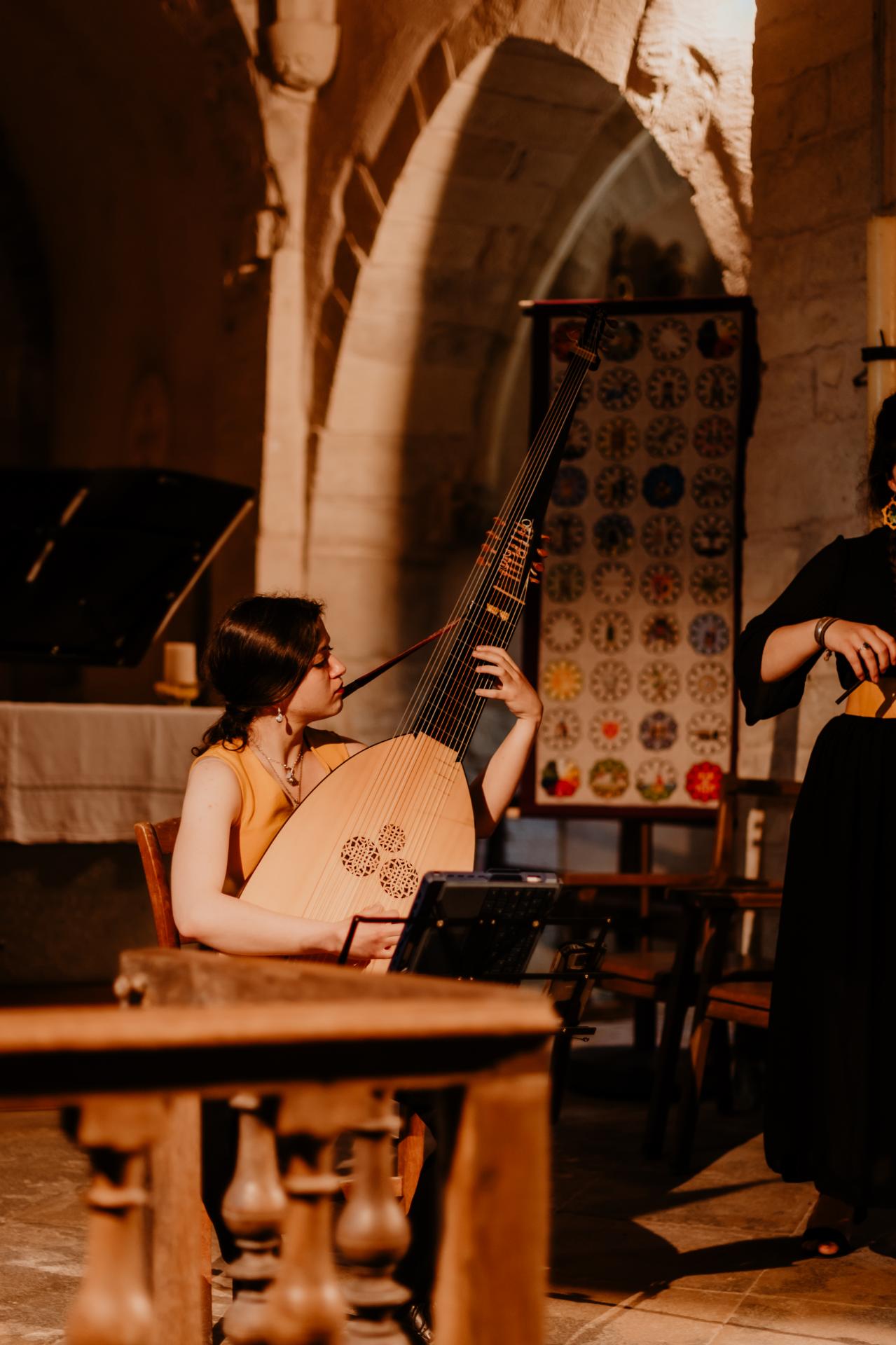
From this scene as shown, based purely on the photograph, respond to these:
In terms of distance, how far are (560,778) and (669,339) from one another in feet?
4.42

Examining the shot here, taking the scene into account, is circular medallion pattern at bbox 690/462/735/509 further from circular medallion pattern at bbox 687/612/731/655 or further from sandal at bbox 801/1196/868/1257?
sandal at bbox 801/1196/868/1257

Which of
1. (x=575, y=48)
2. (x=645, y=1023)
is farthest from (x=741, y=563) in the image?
(x=575, y=48)

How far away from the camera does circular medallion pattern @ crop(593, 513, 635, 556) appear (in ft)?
15.9

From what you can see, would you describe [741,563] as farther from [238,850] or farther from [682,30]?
[238,850]

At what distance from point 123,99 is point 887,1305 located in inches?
247

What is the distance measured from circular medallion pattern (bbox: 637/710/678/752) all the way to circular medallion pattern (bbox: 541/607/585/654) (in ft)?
1.06

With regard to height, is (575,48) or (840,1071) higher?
(575,48)

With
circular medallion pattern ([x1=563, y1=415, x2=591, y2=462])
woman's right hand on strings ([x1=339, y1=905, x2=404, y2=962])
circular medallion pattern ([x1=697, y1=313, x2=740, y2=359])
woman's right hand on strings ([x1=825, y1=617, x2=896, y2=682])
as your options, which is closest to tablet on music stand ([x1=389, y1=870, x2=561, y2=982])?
woman's right hand on strings ([x1=339, y1=905, x2=404, y2=962])

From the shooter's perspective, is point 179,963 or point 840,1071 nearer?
point 179,963

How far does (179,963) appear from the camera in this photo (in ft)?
5.53

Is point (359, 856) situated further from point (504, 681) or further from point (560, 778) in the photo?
point (560, 778)

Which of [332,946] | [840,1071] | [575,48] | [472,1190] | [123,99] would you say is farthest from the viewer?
[123,99]

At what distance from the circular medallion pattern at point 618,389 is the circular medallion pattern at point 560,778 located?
3.57 feet

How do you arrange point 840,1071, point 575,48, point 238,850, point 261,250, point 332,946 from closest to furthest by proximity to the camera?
point 332,946
point 238,850
point 840,1071
point 575,48
point 261,250
